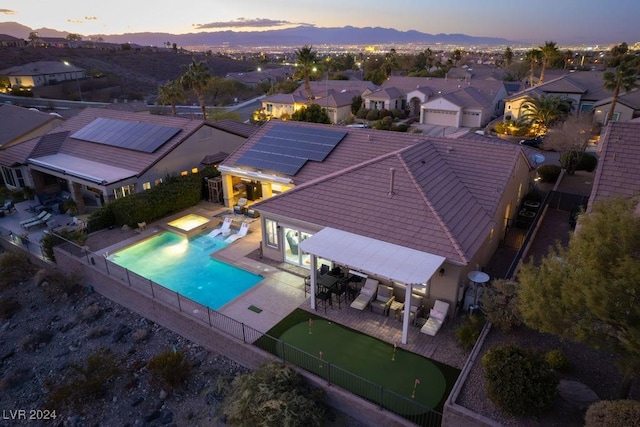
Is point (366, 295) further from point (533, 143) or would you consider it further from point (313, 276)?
point (533, 143)

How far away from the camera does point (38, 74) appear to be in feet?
282

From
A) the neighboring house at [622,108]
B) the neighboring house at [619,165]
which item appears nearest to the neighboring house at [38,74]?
the neighboring house at [622,108]

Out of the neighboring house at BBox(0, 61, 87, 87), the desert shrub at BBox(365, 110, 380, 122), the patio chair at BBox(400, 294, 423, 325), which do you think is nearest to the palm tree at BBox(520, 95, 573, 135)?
the desert shrub at BBox(365, 110, 380, 122)

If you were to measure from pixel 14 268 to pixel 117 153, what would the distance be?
10.3m

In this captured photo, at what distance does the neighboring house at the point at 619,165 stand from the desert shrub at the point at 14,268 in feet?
91.1

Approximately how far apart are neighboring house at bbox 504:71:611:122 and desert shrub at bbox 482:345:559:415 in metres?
47.9

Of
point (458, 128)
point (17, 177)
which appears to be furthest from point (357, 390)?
point (458, 128)

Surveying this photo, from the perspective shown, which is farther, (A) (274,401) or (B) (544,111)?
(B) (544,111)

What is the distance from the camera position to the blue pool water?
18734 mm

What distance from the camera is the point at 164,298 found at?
17578 millimetres

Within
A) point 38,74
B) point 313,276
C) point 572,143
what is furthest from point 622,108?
point 38,74

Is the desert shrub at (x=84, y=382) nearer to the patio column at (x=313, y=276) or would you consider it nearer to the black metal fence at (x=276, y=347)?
the black metal fence at (x=276, y=347)

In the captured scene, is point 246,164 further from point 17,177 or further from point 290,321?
point 17,177

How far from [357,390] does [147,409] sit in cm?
727
